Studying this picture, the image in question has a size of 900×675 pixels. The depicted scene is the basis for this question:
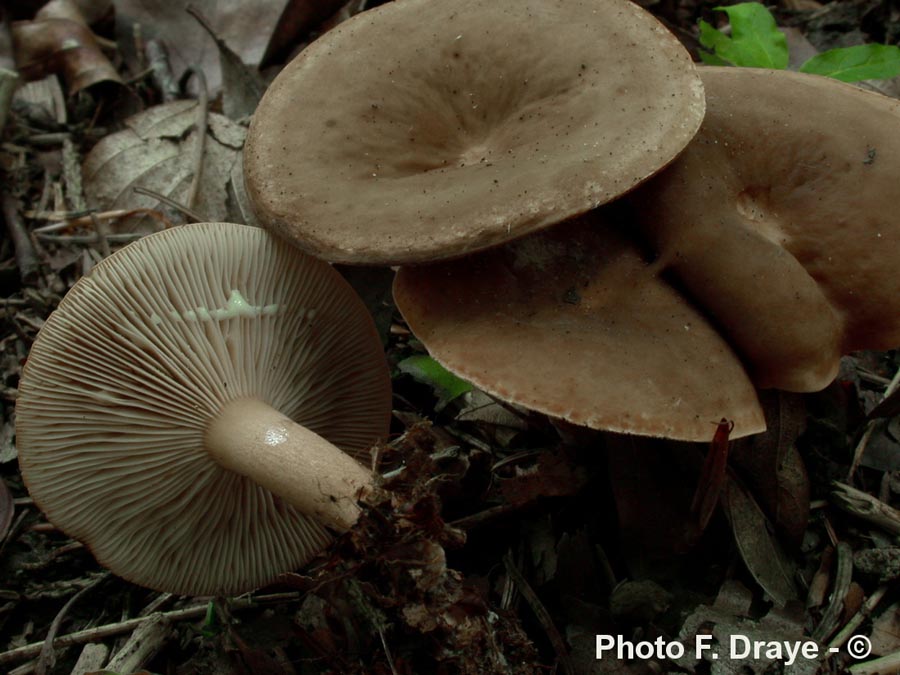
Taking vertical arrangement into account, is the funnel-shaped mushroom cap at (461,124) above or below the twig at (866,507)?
above

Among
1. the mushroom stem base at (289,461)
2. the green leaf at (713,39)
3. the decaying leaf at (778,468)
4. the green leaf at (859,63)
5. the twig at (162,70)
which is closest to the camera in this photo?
the mushroom stem base at (289,461)

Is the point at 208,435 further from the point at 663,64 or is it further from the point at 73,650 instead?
the point at 663,64

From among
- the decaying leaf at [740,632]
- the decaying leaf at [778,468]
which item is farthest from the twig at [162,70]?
the decaying leaf at [740,632]

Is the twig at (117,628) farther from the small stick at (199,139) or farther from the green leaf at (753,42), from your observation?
the green leaf at (753,42)

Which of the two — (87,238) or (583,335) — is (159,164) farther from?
(583,335)

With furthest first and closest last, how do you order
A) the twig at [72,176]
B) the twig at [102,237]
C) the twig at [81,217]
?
the twig at [72,176] < the twig at [81,217] < the twig at [102,237]

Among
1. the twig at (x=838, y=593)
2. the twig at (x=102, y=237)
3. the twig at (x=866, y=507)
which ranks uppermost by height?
the twig at (x=102, y=237)

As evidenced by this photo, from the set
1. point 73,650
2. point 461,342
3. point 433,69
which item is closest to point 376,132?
point 433,69
